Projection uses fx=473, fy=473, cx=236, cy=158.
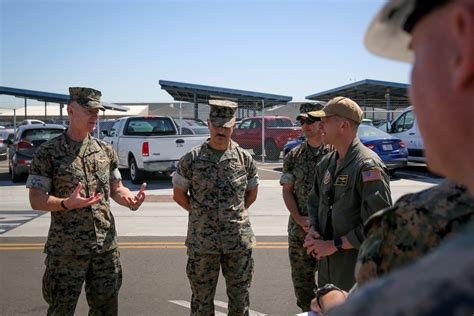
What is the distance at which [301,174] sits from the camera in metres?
4.08

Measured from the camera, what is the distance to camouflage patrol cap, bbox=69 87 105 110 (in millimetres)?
3570

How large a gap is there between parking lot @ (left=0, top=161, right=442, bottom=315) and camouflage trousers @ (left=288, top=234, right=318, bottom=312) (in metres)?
0.41

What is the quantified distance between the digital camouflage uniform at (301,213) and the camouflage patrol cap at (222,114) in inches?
28.5

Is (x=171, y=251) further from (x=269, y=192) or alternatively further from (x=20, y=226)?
(x=269, y=192)

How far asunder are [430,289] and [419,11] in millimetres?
383

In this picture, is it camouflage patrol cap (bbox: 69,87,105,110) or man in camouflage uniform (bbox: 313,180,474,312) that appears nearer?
man in camouflage uniform (bbox: 313,180,474,312)

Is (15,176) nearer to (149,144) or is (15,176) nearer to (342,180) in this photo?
(149,144)

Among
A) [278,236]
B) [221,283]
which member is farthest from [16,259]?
[278,236]

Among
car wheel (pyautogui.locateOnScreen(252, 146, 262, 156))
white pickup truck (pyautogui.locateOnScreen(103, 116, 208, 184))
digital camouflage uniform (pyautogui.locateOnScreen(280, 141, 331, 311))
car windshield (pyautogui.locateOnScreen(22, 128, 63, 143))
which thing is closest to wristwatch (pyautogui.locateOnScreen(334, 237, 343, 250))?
digital camouflage uniform (pyautogui.locateOnScreen(280, 141, 331, 311))

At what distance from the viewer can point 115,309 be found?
3.55 meters

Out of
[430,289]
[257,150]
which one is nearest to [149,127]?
[257,150]

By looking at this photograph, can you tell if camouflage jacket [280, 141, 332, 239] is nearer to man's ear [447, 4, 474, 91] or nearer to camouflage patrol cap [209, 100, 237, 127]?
camouflage patrol cap [209, 100, 237, 127]

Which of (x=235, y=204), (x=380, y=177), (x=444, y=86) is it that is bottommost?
(x=235, y=204)

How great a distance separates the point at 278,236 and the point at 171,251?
5.34 feet
